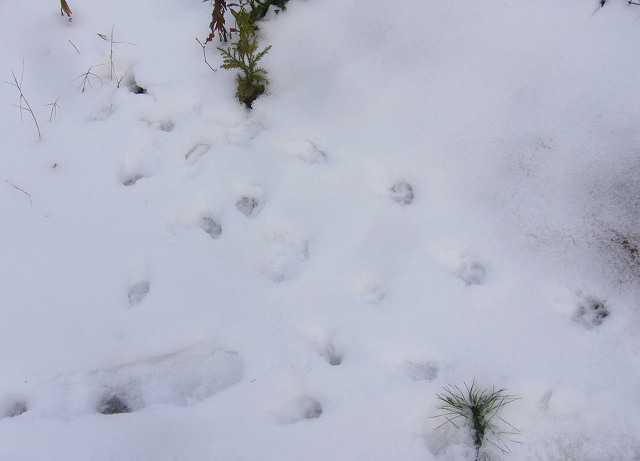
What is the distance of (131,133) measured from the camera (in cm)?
235

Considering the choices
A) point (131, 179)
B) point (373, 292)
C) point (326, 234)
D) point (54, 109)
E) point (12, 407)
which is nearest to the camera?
point (12, 407)

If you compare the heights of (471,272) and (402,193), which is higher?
(402,193)

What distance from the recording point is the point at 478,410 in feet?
5.57

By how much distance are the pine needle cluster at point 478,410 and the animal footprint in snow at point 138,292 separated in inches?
52.1

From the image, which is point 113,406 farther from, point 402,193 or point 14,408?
point 402,193

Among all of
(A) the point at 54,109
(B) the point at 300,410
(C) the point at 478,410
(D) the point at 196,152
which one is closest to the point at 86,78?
(A) the point at 54,109

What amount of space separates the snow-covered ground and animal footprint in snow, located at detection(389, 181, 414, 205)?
0.01 meters

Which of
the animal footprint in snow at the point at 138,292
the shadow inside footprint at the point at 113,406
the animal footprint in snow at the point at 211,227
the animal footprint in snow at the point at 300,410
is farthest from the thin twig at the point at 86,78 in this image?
the animal footprint in snow at the point at 300,410

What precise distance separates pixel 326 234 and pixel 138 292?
0.88 metres

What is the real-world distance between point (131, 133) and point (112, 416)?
4.50 feet

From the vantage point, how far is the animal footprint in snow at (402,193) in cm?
215

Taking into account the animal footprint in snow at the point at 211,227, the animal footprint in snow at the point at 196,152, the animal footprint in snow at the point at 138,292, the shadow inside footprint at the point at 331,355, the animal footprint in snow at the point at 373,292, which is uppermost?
the animal footprint in snow at the point at 196,152

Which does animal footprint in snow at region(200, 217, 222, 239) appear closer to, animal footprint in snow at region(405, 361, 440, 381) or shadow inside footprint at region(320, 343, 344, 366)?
shadow inside footprint at region(320, 343, 344, 366)

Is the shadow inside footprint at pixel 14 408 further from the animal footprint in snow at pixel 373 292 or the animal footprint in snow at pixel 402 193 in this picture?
the animal footprint in snow at pixel 402 193
